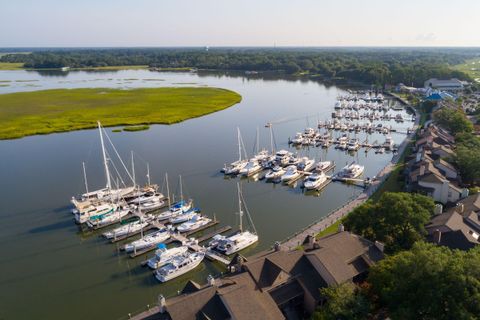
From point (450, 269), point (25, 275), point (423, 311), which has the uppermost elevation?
point (450, 269)

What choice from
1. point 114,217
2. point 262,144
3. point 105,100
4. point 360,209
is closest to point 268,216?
point 360,209

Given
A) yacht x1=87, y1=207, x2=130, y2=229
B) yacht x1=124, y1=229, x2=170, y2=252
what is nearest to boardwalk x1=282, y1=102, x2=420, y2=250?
yacht x1=124, y1=229, x2=170, y2=252

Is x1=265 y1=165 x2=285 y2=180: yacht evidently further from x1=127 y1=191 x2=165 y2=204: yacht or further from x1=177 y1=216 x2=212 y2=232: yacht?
x1=177 y1=216 x2=212 y2=232: yacht

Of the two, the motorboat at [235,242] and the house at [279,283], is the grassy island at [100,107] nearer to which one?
the motorboat at [235,242]

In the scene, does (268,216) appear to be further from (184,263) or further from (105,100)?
(105,100)

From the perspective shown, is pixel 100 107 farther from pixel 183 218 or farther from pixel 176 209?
pixel 183 218

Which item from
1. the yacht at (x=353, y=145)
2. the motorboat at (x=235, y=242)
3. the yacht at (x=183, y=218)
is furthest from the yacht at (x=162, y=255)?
the yacht at (x=353, y=145)
